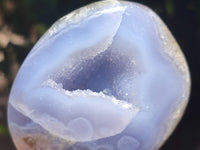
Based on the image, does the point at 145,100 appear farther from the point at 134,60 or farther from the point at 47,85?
the point at 47,85

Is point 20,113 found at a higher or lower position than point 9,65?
higher

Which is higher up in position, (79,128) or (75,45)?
(75,45)

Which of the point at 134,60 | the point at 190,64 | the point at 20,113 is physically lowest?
the point at 190,64

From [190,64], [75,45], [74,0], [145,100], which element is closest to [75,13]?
[75,45]

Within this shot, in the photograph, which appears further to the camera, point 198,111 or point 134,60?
point 198,111

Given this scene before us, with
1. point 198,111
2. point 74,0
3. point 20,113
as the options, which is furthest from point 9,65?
point 198,111

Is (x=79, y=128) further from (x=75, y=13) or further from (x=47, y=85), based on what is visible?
(x=75, y=13)
